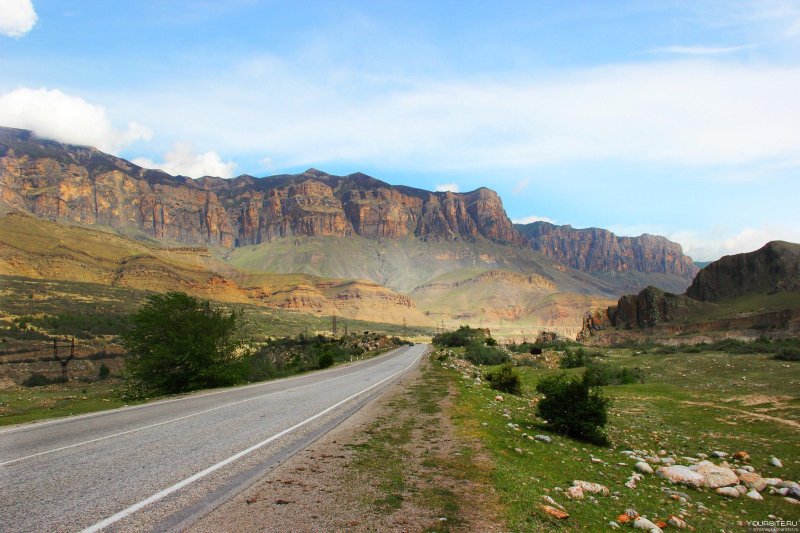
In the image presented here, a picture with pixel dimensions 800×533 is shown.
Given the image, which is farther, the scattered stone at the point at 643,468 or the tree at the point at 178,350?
the tree at the point at 178,350

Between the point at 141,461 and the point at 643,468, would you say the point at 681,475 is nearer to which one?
the point at 643,468

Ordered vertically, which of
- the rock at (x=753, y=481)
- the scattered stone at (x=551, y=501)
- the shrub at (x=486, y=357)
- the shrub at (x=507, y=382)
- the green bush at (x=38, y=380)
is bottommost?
the green bush at (x=38, y=380)

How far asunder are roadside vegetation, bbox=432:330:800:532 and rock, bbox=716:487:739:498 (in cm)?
8

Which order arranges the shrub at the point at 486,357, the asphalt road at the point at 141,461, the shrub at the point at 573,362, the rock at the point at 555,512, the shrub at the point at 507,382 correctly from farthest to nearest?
the shrub at the point at 486,357
the shrub at the point at 573,362
the shrub at the point at 507,382
the rock at the point at 555,512
the asphalt road at the point at 141,461

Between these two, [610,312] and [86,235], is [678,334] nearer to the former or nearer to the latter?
[610,312]

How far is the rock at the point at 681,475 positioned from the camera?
26.6 ft

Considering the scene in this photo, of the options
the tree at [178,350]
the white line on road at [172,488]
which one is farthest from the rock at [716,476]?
the tree at [178,350]

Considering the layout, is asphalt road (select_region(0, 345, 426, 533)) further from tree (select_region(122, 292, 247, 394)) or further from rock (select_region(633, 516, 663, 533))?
tree (select_region(122, 292, 247, 394))

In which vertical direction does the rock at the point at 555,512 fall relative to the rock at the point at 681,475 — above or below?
above

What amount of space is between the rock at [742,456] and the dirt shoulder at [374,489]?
236 inches

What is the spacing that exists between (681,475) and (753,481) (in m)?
1.20

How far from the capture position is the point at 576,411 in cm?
1176

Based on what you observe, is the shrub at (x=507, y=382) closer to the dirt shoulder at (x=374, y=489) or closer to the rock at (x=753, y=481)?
the dirt shoulder at (x=374, y=489)

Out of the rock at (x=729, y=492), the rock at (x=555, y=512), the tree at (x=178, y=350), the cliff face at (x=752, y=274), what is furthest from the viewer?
the cliff face at (x=752, y=274)
